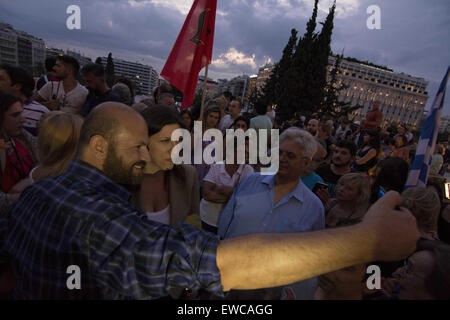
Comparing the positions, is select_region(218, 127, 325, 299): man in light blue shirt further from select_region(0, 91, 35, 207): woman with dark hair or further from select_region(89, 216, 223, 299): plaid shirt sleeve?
select_region(0, 91, 35, 207): woman with dark hair

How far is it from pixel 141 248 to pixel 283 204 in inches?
63.0

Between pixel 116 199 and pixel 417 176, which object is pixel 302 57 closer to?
pixel 417 176

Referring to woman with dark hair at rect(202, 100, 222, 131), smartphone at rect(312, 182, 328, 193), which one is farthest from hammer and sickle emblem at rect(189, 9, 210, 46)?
smartphone at rect(312, 182, 328, 193)

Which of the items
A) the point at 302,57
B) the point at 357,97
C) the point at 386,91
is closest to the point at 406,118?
the point at 386,91

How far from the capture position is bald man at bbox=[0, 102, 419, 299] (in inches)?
33.5

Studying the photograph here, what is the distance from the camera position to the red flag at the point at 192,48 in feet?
11.6

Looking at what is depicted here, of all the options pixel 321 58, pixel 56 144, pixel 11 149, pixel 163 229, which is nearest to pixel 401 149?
pixel 163 229

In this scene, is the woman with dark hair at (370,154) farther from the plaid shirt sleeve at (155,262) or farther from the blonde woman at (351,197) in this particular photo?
the plaid shirt sleeve at (155,262)

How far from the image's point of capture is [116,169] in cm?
117

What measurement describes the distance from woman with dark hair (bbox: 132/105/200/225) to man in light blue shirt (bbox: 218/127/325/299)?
53 cm

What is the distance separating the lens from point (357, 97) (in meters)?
112

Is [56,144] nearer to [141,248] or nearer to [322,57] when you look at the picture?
[141,248]

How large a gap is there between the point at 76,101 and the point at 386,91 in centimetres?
13973
